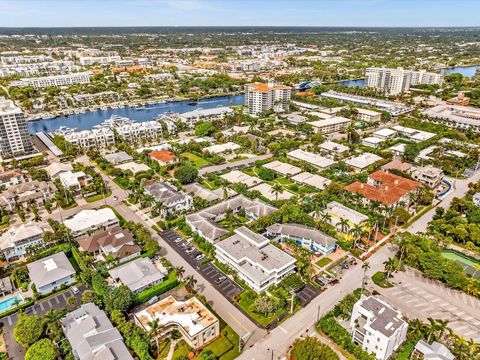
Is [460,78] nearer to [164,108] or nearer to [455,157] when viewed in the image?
[455,157]

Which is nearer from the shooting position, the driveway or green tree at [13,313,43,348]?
green tree at [13,313,43,348]

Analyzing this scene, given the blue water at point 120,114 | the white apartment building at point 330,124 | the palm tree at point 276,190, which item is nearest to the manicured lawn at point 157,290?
the palm tree at point 276,190

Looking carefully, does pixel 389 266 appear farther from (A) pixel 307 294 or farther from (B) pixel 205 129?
(B) pixel 205 129

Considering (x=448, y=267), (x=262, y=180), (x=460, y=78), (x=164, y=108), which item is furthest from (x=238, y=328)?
(x=460, y=78)

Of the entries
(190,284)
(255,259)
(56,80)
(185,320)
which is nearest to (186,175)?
(255,259)

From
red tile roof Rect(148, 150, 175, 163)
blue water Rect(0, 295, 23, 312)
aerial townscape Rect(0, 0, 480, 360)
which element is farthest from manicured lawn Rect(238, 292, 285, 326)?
red tile roof Rect(148, 150, 175, 163)

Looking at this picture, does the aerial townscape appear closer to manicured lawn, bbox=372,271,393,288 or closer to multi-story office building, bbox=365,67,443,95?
manicured lawn, bbox=372,271,393,288
